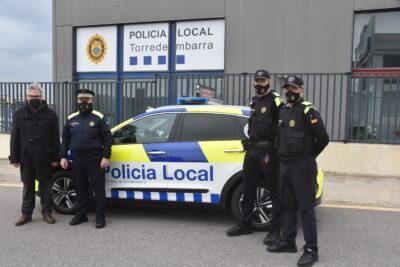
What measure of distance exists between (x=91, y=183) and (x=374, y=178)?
6.08 metres

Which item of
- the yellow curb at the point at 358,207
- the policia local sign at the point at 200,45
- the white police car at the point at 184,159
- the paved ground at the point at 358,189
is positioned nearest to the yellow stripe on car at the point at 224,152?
the white police car at the point at 184,159

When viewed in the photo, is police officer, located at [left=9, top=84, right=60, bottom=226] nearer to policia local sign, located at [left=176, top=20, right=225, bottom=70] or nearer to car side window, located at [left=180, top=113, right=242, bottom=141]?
car side window, located at [left=180, top=113, right=242, bottom=141]

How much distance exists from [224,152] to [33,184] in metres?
2.64

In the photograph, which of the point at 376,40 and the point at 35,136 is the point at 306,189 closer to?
the point at 35,136

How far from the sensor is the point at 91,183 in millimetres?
5898

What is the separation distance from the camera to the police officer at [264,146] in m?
5.07

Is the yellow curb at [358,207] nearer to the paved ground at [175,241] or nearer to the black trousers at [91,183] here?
the paved ground at [175,241]

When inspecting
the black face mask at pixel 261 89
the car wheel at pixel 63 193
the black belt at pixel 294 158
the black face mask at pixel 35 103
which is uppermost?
the black face mask at pixel 261 89

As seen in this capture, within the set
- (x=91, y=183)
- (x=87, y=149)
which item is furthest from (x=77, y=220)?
(x=87, y=149)

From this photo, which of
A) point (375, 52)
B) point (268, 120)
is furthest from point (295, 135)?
point (375, 52)

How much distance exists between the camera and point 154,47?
13.5m

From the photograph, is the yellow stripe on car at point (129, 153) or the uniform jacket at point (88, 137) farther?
the yellow stripe on car at point (129, 153)

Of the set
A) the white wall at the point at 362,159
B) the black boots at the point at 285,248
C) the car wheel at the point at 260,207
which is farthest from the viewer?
A: the white wall at the point at 362,159

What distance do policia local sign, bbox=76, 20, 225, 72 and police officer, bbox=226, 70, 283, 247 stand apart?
25.3 feet
